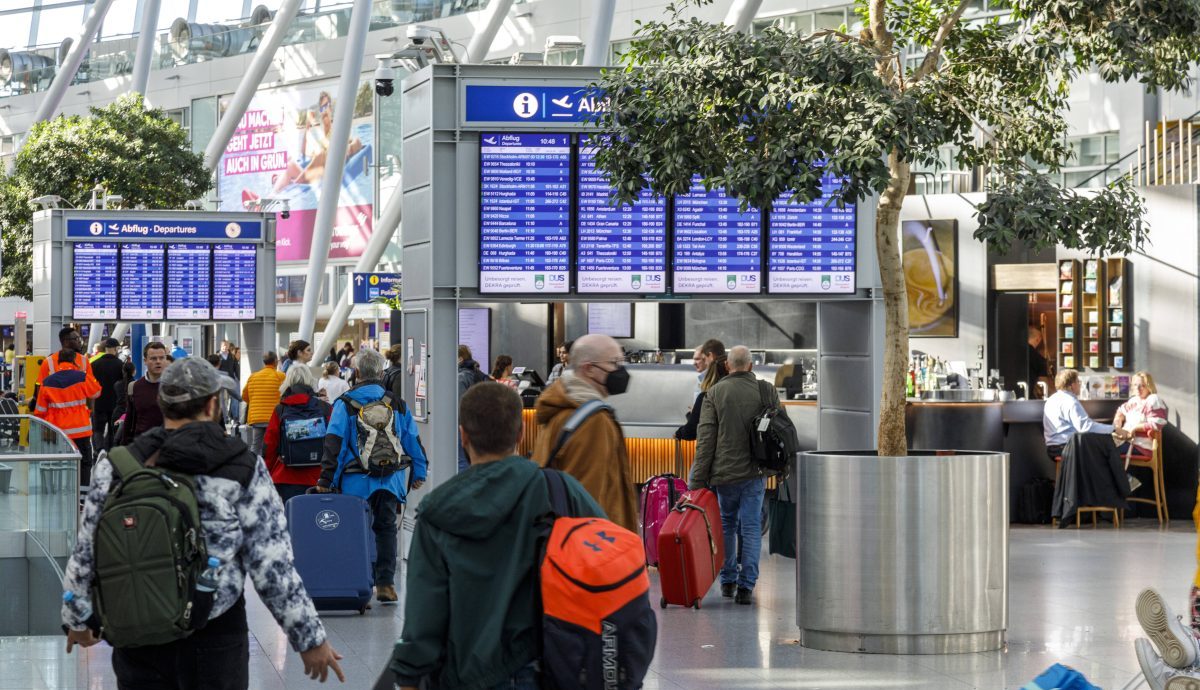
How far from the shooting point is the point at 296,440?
9695 mm

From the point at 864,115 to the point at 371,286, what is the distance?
787 inches

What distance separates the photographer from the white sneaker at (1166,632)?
520cm

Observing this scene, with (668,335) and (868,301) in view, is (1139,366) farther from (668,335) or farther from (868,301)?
(668,335)

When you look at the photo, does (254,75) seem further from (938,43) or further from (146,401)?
(938,43)

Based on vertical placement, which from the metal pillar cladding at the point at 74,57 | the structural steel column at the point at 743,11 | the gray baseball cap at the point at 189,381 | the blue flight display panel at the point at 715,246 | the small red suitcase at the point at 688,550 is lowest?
the small red suitcase at the point at 688,550

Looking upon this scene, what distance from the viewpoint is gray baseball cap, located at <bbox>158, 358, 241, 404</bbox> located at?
13.5 feet

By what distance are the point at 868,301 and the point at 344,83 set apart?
70.1 ft

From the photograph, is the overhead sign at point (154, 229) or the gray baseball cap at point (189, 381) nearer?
the gray baseball cap at point (189, 381)

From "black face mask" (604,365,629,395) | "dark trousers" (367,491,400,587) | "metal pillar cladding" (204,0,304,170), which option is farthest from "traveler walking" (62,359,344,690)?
"metal pillar cladding" (204,0,304,170)

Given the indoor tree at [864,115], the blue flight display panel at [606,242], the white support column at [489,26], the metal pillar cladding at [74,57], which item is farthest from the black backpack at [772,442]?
the metal pillar cladding at [74,57]

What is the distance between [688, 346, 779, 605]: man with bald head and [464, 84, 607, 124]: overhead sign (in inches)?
86.4

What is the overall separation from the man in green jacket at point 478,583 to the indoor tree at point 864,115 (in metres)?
4.00

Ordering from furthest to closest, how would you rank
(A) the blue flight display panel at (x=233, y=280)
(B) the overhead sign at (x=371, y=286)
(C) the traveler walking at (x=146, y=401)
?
(B) the overhead sign at (x=371, y=286), (A) the blue flight display panel at (x=233, y=280), (C) the traveler walking at (x=146, y=401)

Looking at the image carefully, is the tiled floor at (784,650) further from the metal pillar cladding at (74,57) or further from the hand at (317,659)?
the metal pillar cladding at (74,57)
